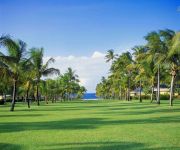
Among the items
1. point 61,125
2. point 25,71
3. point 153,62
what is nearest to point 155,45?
point 153,62

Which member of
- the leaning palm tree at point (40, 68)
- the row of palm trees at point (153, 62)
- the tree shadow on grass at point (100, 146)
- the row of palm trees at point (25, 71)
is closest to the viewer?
the tree shadow on grass at point (100, 146)

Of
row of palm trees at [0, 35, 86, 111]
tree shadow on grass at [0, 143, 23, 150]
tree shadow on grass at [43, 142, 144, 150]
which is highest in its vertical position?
row of palm trees at [0, 35, 86, 111]

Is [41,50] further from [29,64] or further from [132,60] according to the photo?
[132,60]

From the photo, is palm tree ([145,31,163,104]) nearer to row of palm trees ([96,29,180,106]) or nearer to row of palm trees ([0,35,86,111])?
row of palm trees ([96,29,180,106])

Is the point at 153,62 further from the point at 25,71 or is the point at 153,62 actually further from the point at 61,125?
the point at 61,125

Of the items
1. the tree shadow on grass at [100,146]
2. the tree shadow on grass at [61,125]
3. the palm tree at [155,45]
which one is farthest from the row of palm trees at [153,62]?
the tree shadow on grass at [100,146]

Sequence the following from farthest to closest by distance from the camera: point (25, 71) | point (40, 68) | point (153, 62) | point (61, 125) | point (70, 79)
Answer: point (70, 79)
point (40, 68)
point (153, 62)
point (25, 71)
point (61, 125)

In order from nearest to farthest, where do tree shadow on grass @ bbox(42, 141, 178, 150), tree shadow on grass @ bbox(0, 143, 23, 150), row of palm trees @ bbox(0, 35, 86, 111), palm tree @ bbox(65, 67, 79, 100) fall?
1. tree shadow on grass @ bbox(42, 141, 178, 150)
2. tree shadow on grass @ bbox(0, 143, 23, 150)
3. row of palm trees @ bbox(0, 35, 86, 111)
4. palm tree @ bbox(65, 67, 79, 100)

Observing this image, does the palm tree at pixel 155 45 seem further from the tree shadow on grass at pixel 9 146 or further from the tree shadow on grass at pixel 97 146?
the tree shadow on grass at pixel 9 146

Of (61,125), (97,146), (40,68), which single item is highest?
(40,68)

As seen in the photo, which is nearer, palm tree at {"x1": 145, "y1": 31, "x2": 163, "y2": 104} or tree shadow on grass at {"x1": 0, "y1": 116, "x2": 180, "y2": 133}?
tree shadow on grass at {"x1": 0, "y1": 116, "x2": 180, "y2": 133}

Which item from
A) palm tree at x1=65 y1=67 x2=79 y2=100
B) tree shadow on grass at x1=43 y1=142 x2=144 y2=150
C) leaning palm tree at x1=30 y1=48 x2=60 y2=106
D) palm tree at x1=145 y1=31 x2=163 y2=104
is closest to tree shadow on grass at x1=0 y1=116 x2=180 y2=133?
tree shadow on grass at x1=43 y1=142 x2=144 y2=150

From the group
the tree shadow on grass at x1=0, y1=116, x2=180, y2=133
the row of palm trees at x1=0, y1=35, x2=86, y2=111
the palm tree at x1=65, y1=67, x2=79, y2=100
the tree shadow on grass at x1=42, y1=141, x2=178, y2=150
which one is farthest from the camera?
the palm tree at x1=65, y1=67, x2=79, y2=100

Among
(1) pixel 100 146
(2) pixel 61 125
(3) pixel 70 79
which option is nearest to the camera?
(1) pixel 100 146
